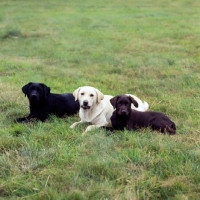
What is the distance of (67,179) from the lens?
160 inches

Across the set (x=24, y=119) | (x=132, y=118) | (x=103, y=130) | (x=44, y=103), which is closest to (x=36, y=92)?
(x=44, y=103)

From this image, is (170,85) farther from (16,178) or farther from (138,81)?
(16,178)

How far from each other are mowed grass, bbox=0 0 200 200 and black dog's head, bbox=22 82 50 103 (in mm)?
444

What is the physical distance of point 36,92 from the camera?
639cm

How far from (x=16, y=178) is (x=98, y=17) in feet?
65.1

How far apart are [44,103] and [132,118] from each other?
1735 mm

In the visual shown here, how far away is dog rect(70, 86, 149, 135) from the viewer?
20.5 ft

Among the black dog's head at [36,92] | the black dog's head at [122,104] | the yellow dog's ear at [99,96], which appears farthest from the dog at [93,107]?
the black dog's head at [36,92]

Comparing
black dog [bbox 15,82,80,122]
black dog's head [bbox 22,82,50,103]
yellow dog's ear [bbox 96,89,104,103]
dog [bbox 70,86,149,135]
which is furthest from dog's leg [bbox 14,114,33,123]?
yellow dog's ear [bbox 96,89,104,103]

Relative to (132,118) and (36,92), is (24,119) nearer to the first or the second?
(36,92)

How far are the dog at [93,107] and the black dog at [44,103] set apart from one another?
51 cm

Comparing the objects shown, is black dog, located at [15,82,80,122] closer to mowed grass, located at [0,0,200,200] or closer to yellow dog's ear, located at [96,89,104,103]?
mowed grass, located at [0,0,200,200]

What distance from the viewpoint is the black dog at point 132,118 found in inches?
226

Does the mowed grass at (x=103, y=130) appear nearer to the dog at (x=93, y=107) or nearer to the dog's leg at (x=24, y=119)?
the dog's leg at (x=24, y=119)
